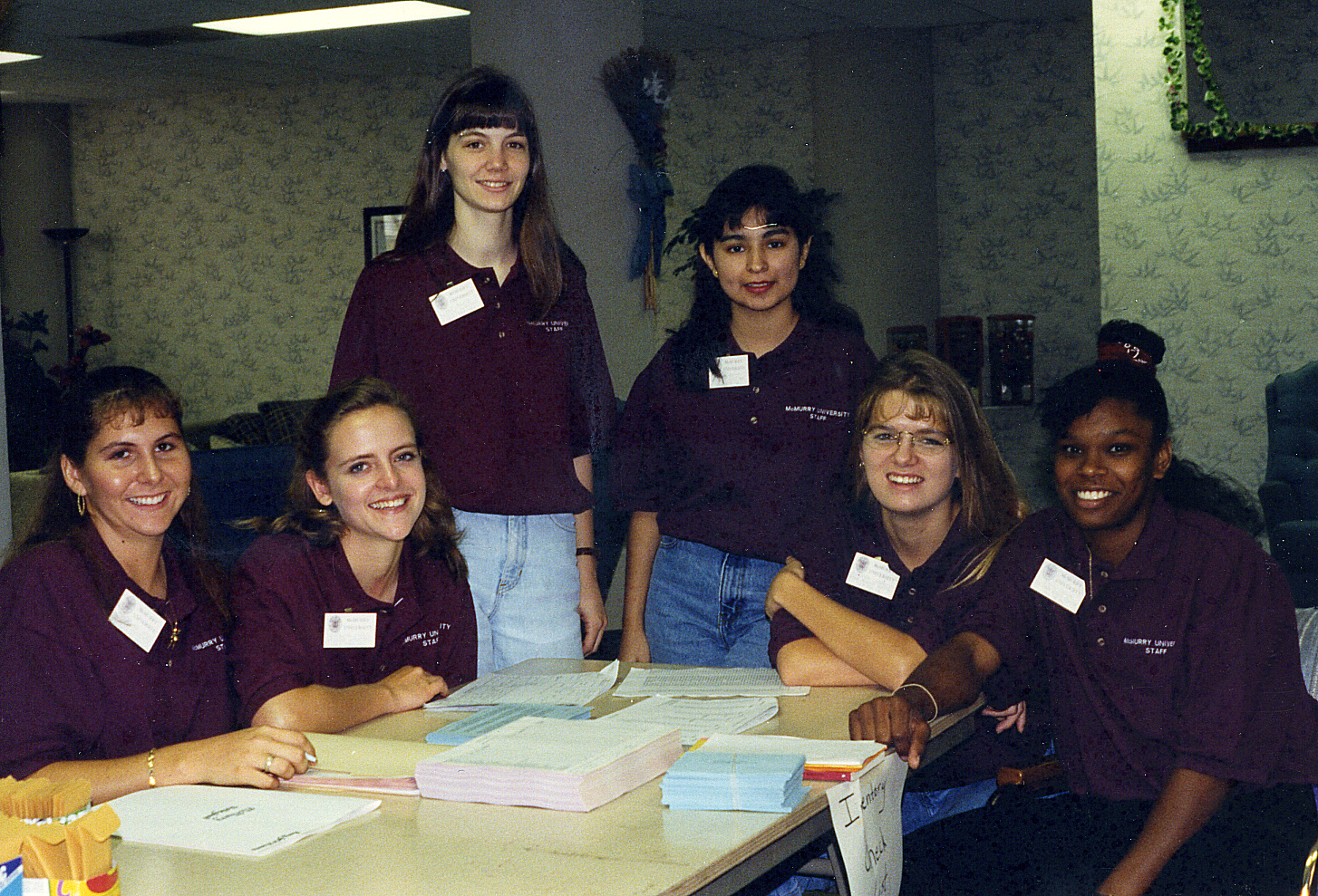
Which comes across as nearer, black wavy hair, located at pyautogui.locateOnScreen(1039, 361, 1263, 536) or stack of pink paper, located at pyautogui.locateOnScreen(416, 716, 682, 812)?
stack of pink paper, located at pyautogui.locateOnScreen(416, 716, 682, 812)

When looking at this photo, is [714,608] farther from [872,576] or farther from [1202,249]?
[1202,249]

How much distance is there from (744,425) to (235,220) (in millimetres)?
7325

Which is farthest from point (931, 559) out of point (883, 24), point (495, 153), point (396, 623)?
point (883, 24)

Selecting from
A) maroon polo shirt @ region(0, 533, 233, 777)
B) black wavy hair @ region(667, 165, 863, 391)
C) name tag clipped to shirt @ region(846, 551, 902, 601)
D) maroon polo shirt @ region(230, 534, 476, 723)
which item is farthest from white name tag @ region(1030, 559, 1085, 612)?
maroon polo shirt @ region(0, 533, 233, 777)

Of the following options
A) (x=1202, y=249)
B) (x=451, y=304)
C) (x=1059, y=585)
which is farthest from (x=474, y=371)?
(x=1202, y=249)

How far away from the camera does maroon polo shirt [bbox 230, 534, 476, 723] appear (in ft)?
6.22

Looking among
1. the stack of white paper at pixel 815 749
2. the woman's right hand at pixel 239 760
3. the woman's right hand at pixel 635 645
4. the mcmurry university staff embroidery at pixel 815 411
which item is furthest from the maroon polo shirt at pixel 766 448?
the woman's right hand at pixel 239 760

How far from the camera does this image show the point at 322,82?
8.53m

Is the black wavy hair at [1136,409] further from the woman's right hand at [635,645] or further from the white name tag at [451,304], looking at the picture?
the white name tag at [451,304]

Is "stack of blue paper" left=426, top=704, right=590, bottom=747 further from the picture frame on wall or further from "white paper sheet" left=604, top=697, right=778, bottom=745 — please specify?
the picture frame on wall

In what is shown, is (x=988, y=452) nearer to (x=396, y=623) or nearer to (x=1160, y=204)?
(x=396, y=623)

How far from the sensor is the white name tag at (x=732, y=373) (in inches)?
95.6

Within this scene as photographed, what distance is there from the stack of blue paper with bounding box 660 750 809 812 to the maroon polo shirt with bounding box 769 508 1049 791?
695 mm

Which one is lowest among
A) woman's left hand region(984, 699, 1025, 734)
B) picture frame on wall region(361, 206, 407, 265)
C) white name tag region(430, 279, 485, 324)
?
woman's left hand region(984, 699, 1025, 734)
